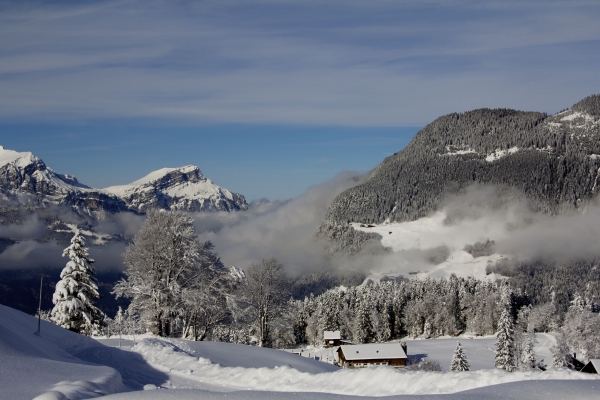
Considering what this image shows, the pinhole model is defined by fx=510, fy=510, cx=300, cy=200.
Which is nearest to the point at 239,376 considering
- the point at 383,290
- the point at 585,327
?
the point at 585,327

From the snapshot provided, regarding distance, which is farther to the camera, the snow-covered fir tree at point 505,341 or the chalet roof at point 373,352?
the chalet roof at point 373,352

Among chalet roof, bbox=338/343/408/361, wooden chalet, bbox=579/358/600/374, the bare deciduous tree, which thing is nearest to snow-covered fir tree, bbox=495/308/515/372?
wooden chalet, bbox=579/358/600/374

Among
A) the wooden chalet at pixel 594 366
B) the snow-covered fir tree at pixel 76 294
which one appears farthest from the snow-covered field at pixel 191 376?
the wooden chalet at pixel 594 366

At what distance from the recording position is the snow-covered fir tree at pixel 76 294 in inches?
→ 1371

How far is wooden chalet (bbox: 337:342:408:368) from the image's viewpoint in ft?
227

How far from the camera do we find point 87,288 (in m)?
36.2

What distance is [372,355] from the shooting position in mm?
69750

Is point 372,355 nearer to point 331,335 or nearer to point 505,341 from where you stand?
point 505,341

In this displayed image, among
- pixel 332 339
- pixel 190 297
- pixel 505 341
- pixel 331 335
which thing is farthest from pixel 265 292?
pixel 331 335

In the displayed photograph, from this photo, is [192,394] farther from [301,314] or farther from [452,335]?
[452,335]

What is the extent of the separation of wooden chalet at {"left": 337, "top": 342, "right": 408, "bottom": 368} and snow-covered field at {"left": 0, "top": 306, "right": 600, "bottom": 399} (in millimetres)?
47949

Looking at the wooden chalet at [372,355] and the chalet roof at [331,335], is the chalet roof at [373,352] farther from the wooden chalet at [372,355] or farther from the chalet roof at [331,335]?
the chalet roof at [331,335]

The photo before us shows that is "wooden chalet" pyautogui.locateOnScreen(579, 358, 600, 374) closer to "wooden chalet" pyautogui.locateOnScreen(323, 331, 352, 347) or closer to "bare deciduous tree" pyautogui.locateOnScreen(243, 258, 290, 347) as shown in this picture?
"bare deciduous tree" pyautogui.locateOnScreen(243, 258, 290, 347)

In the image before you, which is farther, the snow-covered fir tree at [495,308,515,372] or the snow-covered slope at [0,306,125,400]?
the snow-covered fir tree at [495,308,515,372]
